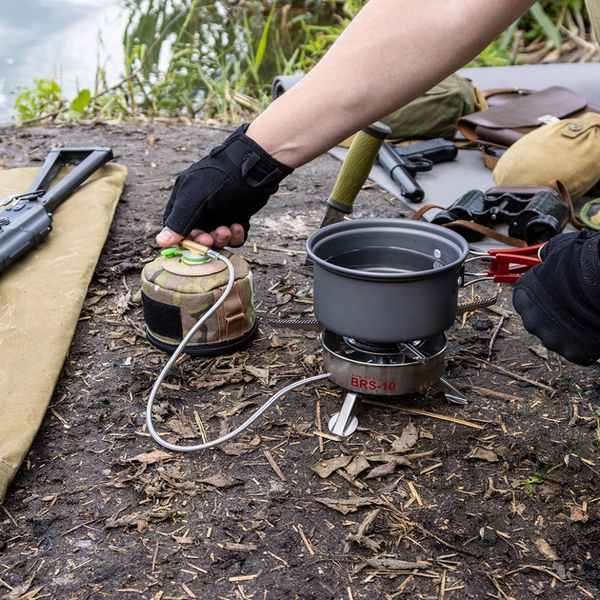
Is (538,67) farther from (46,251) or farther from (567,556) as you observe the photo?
(567,556)

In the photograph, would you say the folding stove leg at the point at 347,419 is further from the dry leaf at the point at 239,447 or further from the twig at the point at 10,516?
the twig at the point at 10,516

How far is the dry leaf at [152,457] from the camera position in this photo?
1.88 m

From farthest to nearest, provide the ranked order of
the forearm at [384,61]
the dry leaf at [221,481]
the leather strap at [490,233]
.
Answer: the leather strap at [490,233]
the dry leaf at [221,481]
the forearm at [384,61]

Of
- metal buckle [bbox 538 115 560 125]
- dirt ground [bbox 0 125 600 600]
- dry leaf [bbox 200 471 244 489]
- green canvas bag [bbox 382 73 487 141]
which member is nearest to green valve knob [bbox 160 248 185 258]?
dirt ground [bbox 0 125 600 600]

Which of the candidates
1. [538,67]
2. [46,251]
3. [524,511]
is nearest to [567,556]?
[524,511]

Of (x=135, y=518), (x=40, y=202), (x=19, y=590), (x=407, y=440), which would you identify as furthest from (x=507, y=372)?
(x=40, y=202)

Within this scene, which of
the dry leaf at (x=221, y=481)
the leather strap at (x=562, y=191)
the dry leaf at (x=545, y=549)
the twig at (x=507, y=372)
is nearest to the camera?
the dry leaf at (x=545, y=549)

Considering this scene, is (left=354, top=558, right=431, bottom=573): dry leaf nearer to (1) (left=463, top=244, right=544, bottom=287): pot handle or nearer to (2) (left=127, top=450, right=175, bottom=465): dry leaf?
(2) (left=127, top=450, right=175, bottom=465): dry leaf

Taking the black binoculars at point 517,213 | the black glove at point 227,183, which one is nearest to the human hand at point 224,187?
the black glove at point 227,183

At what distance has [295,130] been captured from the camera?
5.58 ft

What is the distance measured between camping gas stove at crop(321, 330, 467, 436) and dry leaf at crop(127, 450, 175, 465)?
0.50m

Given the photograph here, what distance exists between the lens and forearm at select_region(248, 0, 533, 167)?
1474 millimetres

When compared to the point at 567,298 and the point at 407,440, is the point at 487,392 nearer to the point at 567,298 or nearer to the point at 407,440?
the point at 407,440

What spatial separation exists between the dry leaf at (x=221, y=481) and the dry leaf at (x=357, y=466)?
31cm
